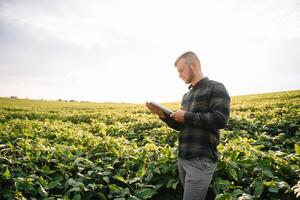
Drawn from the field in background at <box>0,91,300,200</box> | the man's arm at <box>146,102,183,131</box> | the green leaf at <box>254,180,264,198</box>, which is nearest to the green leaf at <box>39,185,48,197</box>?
the field in background at <box>0,91,300,200</box>

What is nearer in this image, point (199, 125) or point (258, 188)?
point (199, 125)

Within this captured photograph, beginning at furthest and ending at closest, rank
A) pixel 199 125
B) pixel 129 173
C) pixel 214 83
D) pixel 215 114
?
pixel 129 173 → pixel 214 83 → pixel 199 125 → pixel 215 114

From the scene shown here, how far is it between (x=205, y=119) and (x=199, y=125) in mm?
106

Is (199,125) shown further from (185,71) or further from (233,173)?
(233,173)

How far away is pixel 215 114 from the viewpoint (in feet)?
9.34

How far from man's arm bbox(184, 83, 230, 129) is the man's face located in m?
0.33

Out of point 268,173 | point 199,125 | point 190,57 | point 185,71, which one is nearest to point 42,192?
point 199,125

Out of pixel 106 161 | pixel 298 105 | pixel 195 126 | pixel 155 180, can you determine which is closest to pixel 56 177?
pixel 106 161

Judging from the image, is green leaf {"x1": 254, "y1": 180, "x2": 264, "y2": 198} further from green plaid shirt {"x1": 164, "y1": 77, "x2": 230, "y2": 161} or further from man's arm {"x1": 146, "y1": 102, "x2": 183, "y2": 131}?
man's arm {"x1": 146, "y1": 102, "x2": 183, "y2": 131}

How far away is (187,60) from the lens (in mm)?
3150

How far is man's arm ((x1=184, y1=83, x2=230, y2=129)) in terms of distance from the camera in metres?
2.85

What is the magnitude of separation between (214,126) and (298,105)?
1037cm

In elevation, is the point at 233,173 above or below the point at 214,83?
below

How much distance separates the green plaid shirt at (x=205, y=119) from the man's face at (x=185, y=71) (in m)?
0.12
